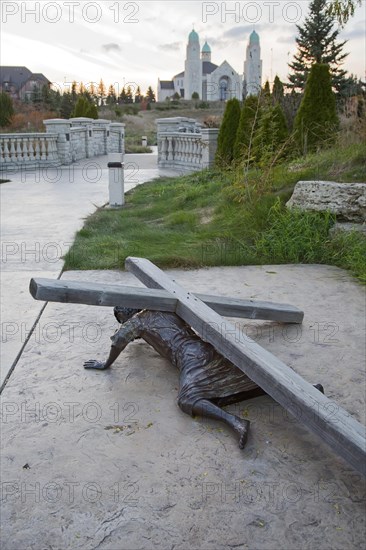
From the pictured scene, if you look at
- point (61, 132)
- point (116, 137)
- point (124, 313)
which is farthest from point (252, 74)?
point (124, 313)

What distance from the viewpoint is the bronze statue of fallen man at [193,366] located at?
2.85 m

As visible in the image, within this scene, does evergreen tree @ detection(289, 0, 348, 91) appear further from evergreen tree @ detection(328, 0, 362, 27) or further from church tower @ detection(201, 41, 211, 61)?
church tower @ detection(201, 41, 211, 61)

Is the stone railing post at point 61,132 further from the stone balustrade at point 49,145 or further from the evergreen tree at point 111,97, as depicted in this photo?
the evergreen tree at point 111,97

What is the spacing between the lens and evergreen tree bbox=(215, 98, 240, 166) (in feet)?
43.3

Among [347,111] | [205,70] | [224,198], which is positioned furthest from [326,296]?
[205,70]

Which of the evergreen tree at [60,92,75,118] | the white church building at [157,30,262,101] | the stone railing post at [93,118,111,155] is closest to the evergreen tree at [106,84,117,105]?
the evergreen tree at [60,92,75,118]

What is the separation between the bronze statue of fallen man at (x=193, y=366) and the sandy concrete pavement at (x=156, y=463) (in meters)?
0.08

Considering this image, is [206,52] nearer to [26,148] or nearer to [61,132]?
[61,132]

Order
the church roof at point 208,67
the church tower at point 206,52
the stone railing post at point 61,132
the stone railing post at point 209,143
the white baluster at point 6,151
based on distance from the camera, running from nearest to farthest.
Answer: the stone railing post at point 209,143
the white baluster at point 6,151
the stone railing post at point 61,132
the church roof at point 208,67
the church tower at point 206,52

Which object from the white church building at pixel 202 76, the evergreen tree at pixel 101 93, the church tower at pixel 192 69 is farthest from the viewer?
the church tower at pixel 192 69

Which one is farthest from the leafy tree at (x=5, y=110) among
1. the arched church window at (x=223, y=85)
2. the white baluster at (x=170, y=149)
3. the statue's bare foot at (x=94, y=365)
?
the arched church window at (x=223, y=85)

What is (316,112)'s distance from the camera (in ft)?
35.5

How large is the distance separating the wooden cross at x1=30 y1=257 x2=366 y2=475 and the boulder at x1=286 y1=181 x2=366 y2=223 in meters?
2.99

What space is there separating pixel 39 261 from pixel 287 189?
378cm
